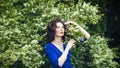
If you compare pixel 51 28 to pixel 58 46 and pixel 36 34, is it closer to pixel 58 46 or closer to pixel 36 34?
pixel 58 46

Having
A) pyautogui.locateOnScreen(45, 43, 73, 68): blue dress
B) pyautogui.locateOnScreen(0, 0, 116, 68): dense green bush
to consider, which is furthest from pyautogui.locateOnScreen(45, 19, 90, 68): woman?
pyautogui.locateOnScreen(0, 0, 116, 68): dense green bush

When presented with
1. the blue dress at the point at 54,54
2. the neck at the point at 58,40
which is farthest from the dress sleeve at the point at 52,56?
the neck at the point at 58,40

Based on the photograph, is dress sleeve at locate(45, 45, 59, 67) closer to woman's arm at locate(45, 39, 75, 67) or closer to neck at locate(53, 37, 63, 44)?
woman's arm at locate(45, 39, 75, 67)

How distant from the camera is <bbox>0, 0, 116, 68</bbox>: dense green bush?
5426 mm

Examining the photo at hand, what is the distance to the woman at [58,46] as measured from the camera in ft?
16.4

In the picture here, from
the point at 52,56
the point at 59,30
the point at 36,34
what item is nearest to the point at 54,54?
the point at 52,56

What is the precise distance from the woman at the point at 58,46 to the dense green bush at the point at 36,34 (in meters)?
0.29

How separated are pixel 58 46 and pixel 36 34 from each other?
28.1 inches

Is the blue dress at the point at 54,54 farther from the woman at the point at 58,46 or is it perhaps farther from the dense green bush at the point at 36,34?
the dense green bush at the point at 36,34

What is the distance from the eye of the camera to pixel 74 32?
5.62m

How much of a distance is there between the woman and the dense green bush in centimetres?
29

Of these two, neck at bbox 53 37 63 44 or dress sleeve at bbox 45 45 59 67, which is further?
neck at bbox 53 37 63 44

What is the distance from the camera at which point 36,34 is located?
19.4 ft

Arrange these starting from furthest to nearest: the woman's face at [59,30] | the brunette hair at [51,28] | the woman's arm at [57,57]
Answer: the brunette hair at [51,28], the woman's face at [59,30], the woman's arm at [57,57]
